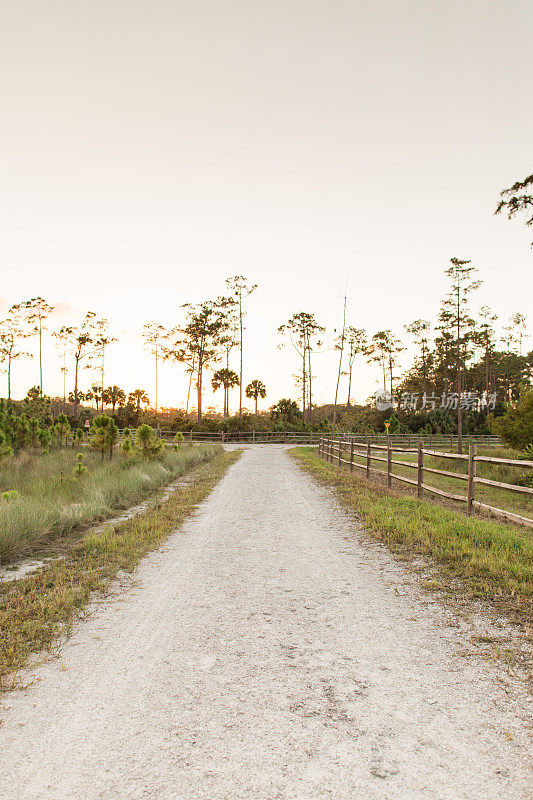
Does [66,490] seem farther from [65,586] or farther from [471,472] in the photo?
[471,472]

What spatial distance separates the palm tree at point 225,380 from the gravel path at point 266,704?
2032 inches

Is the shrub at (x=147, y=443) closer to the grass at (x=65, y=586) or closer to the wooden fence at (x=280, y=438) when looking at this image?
the grass at (x=65, y=586)

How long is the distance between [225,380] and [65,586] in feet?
170

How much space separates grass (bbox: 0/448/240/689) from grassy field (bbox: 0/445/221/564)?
0.69 meters

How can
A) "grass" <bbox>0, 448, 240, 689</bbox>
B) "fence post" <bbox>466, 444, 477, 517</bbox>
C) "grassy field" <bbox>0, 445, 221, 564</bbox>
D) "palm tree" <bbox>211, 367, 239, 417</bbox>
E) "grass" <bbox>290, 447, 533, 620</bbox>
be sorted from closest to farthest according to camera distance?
1. "grass" <bbox>0, 448, 240, 689</bbox>
2. "grass" <bbox>290, 447, 533, 620</bbox>
3. "grassy field" <bbox>0, 445, 221, 564</bbox>
4. "fence post" <bbox>466, 444, 477, 517</bbox>
5. "palm tree" <bbox>211, 367, 239, 417</bbox>

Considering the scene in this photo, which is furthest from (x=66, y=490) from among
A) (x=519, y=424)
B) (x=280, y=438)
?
(x=280, y=438)

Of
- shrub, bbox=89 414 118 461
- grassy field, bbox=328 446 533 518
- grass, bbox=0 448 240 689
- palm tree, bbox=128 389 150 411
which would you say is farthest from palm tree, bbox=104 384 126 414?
grass, bbox=0 448 240 689

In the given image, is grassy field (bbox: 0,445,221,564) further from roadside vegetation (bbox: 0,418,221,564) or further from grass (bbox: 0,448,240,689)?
grass (bbox: 0,448,240,689)

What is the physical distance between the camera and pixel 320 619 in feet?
14.3

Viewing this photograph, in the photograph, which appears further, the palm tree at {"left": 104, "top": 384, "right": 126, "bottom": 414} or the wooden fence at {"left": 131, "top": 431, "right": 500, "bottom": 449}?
the palm tree at {"left": 104, "top": 384, "right": 126, "bottom": 414}

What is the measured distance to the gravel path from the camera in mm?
2350

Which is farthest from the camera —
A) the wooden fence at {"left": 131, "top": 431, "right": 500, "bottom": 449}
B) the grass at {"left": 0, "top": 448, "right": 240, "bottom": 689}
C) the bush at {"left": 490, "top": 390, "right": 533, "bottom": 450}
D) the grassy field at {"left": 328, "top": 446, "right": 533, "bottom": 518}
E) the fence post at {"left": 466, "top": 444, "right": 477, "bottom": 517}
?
the wooden fence at {"left": 131, "top": 431, "right": 500, "bottom": 449}

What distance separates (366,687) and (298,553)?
3540mm

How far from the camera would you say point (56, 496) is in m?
9.80
